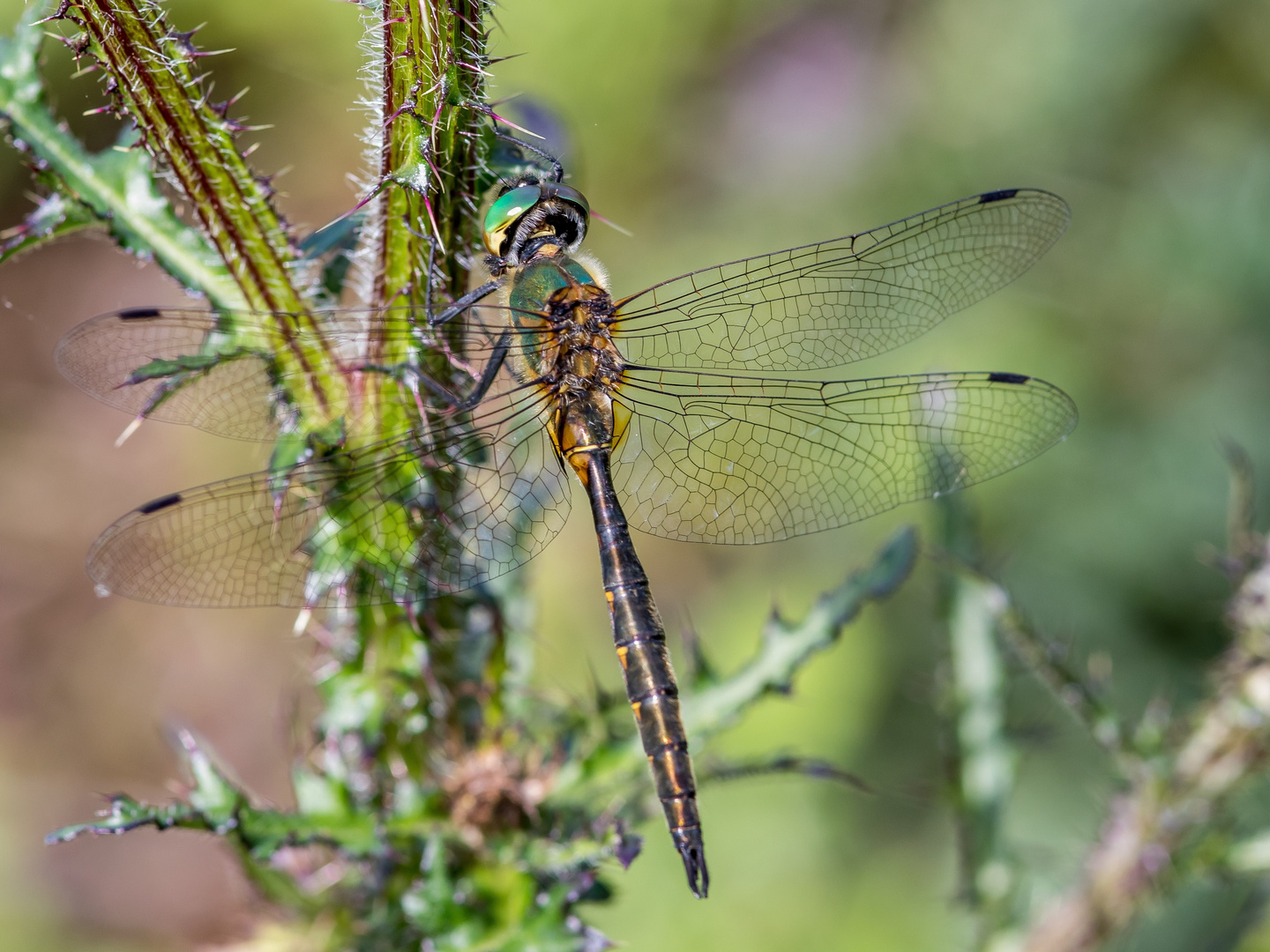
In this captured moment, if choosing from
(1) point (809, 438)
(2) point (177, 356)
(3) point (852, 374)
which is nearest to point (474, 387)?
(2) point (177, 356)

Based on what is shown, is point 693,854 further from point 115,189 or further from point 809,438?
point 115,189

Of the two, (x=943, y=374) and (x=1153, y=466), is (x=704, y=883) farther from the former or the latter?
(x=1153, y=466)

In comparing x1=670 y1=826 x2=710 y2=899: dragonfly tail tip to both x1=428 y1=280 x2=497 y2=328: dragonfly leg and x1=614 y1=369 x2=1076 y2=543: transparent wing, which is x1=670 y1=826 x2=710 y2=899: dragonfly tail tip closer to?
x1=614 y1=369 x2=1076 y2=543: transparent wing

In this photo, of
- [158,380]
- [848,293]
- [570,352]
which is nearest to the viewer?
[158,380]

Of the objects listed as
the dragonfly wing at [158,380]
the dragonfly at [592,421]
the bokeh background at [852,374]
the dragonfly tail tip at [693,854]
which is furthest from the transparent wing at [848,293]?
the bokeh background at [852,374]

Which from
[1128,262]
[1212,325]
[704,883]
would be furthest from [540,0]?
[704,883]

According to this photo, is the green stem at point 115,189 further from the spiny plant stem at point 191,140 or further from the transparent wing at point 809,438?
the transparent wing at point 809,438
